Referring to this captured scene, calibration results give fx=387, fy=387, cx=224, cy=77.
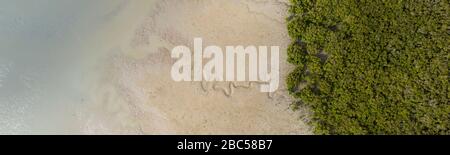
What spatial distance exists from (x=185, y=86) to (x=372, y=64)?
3777mm

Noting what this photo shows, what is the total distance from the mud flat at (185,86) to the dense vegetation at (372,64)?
42cm

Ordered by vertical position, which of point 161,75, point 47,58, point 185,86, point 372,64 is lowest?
point 185,86

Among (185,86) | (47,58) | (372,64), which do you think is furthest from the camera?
(47,58)

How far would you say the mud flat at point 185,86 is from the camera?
7.96 metres

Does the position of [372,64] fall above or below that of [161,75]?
above

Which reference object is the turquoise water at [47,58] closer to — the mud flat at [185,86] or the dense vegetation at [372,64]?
the mud flat at [185,86]

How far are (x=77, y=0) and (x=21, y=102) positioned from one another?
2580 mm

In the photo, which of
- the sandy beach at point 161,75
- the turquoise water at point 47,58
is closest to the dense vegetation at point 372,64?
the sandy beach at point 161,75

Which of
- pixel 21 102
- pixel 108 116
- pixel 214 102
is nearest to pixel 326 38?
pixel 214 102

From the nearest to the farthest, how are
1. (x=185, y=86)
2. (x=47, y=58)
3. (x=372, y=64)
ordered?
(x=372, y=64)
(x=185, y=86)
(x=47, y=58)

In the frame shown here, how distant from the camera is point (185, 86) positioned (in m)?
8.12

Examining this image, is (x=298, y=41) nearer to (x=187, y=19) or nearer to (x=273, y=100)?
(x=273, y=100)

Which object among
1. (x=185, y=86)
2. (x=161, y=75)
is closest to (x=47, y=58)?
(x=161, y=75)

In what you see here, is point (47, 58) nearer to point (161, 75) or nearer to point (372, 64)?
point (161, 75)
